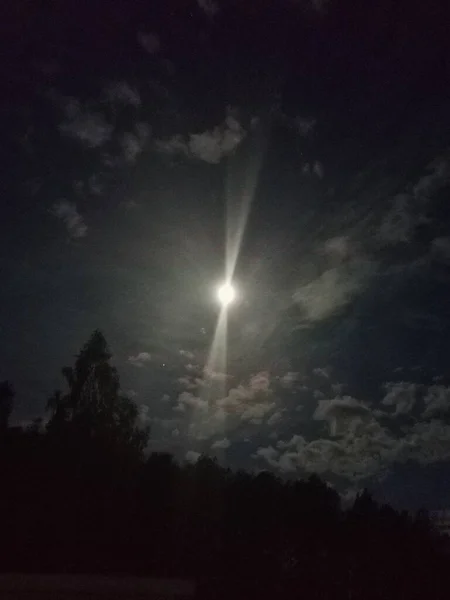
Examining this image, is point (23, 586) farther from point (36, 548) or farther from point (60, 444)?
point (60, 444)

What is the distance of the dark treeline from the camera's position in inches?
1244

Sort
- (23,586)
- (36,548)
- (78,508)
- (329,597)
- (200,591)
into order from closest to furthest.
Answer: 1. (23,586)
2. (200,591)
3. (36,548)
4. (78,508)
5. (329,597)

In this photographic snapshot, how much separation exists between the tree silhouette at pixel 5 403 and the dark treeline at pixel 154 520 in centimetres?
10

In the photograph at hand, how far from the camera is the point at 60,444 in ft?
121

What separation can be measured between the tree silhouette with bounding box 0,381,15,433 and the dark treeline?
10cm

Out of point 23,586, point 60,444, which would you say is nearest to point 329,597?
point 60,444

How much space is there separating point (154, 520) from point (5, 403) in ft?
48.7

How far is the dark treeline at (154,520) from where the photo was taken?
104 ft

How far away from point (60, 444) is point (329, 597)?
1912 centimetres

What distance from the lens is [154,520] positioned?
3581 cm

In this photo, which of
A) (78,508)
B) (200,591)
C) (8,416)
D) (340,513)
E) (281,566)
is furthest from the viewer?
(340,513)

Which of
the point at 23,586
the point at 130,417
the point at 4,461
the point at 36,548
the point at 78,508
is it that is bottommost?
the point at 23,586

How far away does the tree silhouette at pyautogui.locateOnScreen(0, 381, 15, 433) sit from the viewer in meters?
41.4

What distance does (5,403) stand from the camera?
42.7 metres
